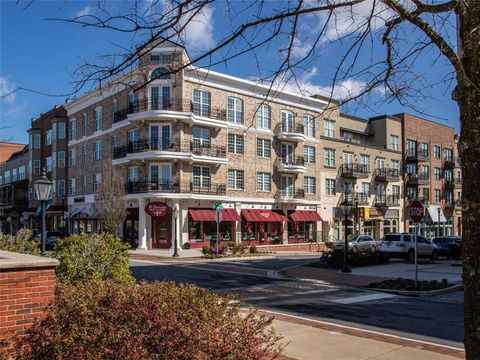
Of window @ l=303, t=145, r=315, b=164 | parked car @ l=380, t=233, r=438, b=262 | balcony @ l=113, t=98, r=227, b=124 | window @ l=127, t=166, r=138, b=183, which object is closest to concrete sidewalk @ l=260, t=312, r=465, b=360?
parked car @ l=380, t=233, r=438, b=262

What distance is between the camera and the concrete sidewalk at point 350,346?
22.8 feet

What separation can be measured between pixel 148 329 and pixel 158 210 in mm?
35902

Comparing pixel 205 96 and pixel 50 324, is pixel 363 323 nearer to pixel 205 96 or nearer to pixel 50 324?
pixel 50 324

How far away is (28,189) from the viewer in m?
67.4

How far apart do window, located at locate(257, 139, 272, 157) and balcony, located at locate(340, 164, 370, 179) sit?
11.3 m

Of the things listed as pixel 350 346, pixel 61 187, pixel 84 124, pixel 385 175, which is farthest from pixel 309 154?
pixel 350 346

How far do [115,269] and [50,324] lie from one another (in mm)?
3771

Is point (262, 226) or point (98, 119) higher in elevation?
point (98, 119)

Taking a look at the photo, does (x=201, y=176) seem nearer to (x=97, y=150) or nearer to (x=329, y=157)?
(x=97, y=150)

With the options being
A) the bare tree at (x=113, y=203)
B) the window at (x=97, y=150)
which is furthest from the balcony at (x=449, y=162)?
the bare tree at (x=113, y=203)

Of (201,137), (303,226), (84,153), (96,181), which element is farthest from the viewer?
(84,153)

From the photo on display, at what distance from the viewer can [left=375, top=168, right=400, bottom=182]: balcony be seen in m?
58.1

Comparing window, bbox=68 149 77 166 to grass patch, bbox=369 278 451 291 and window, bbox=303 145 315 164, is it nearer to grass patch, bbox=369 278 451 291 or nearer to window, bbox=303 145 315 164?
window, bbox=303 145 315 164

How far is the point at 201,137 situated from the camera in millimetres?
41844
